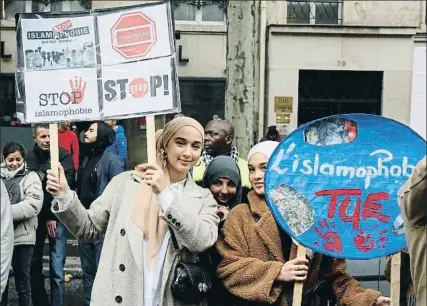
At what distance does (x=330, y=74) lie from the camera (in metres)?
15.5

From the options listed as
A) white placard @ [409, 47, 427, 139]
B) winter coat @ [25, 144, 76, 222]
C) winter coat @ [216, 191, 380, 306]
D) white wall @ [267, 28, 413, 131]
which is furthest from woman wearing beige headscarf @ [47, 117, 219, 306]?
white wall @ [267, 28, 413, 131]

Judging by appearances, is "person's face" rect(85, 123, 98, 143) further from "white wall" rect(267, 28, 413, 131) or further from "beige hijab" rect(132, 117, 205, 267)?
"white wall" rect(267, 28, 413, 131)

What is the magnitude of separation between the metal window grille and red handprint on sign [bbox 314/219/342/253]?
1243 cm

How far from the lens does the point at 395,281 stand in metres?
3.45

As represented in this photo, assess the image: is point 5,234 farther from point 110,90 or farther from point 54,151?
point 110,90

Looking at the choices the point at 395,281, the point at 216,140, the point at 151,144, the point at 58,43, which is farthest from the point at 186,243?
the point at 216,140

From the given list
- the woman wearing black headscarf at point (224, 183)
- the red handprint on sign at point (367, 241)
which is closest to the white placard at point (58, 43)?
the woman wearing black headscarf at point (224, 183)

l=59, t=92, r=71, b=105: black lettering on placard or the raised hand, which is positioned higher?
l=59, t=92, r=71, b=105: black lettering on placard

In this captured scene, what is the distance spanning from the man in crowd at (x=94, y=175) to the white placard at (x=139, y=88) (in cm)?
274

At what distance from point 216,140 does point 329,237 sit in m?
2.39

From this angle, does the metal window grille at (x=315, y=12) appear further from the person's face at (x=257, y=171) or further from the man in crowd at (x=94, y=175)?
the person's face at (x=257, y=171)

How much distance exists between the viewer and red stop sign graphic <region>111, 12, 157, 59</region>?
3.72 m

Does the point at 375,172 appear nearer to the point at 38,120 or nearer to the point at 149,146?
the point at 149,146

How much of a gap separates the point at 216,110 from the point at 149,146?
11.7 m
